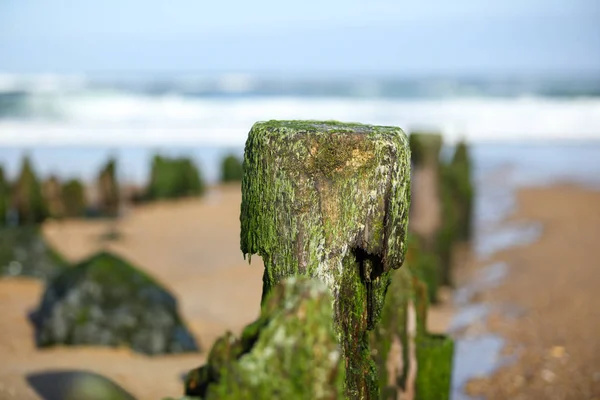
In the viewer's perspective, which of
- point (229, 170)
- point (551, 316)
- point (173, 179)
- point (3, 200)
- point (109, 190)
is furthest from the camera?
point (229, 170)

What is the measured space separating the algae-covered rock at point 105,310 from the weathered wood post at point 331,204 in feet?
12.9

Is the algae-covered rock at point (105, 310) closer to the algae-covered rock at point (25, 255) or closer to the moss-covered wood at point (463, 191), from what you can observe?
the algae-covered rock at point (25, 255)

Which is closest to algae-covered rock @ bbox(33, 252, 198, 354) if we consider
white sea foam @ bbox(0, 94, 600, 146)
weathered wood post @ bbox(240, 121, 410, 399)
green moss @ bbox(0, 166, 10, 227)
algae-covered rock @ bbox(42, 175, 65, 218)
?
weathered wood post @ bbox(240, 121, 410, 399)

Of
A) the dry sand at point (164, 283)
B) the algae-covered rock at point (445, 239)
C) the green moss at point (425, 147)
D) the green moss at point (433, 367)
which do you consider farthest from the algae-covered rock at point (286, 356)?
the algae-covered rock at point (445, 239)

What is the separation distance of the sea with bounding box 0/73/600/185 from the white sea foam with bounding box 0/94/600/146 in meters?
0.05

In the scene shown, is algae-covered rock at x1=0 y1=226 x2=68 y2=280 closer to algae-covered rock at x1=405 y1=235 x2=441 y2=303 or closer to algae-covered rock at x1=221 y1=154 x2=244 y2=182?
algae-covered rock at x1=405 y1=235 x2=441 y2=303

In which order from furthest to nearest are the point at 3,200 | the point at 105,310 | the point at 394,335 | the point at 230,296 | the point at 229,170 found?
1. the point at 229,170
2. the point at 3,200
3. the point at 230,296
4. the point at 105,310
5. the point at 394,335

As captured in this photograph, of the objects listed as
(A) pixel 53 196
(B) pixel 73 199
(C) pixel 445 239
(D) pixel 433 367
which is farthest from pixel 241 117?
(D) pixel 433 367

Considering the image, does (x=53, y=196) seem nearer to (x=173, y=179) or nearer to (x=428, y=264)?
(x=173, y=179)

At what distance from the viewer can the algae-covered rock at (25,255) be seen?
8.80 meters

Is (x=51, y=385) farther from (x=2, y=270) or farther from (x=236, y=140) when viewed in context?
(x=236, y=140)

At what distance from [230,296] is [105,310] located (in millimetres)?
3246

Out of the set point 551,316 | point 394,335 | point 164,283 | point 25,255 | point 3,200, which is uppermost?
point 394,335

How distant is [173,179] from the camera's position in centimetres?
1548
